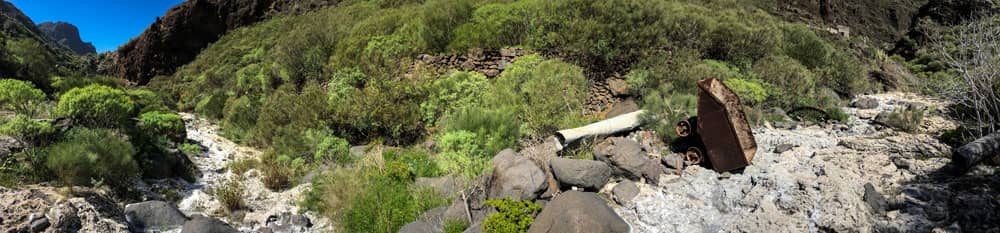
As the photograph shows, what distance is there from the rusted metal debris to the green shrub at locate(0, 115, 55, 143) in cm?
865

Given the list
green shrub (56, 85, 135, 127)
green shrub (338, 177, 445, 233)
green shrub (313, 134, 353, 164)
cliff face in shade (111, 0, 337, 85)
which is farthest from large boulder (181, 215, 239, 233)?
cliff face in shade (111, 0, 337, 85)

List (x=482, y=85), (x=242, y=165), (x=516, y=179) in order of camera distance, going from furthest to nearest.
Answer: (x=482, y=85), (x=242, y=165), (x=516, y=179)

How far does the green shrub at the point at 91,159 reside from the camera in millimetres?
4359

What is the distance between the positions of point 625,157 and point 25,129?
785 cm

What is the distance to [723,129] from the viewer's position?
4.10m

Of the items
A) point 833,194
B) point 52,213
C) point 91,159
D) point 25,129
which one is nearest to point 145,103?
point 25,129

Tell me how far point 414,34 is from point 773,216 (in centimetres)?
873

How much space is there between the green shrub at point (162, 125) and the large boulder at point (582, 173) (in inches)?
318

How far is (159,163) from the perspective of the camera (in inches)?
235

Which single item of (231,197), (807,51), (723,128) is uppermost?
(723,128)

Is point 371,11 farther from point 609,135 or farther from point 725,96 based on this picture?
point 725,96

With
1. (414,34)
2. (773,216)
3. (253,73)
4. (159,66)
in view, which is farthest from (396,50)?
(159,66)

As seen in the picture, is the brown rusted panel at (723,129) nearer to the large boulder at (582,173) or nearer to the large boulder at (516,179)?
the large boulder at (582,173)

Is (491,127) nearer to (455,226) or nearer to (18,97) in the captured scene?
(455,226)
